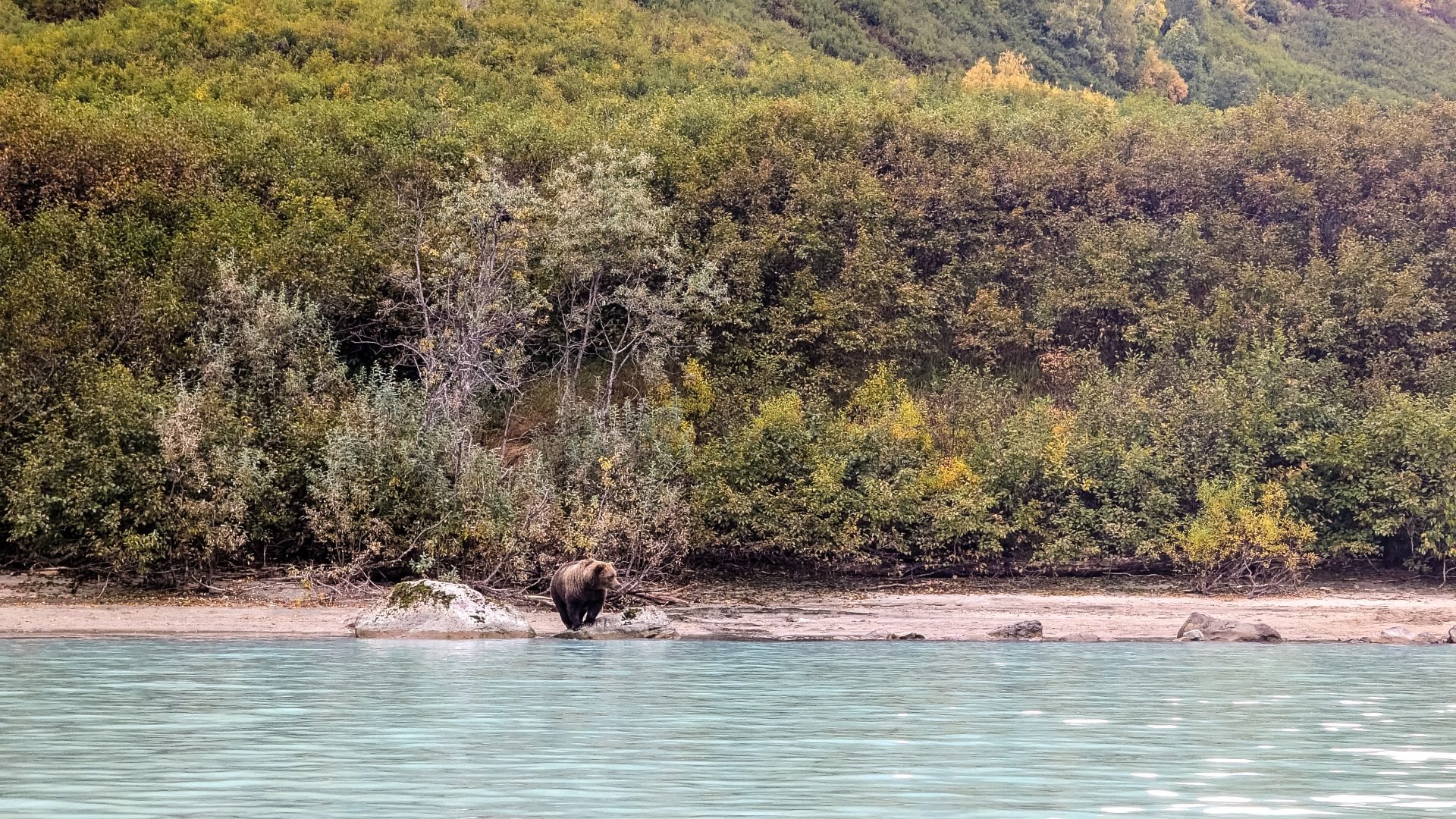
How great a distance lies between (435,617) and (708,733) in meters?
12.1

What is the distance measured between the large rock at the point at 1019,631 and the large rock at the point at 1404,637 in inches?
229

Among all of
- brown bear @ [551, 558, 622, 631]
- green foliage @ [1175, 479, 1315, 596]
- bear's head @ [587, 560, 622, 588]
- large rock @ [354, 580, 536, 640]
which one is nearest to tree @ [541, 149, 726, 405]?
brown bear @ [551, 558, 622, 631]

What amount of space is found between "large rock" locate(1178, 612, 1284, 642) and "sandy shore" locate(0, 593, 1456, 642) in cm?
42

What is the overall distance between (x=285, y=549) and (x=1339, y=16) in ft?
270

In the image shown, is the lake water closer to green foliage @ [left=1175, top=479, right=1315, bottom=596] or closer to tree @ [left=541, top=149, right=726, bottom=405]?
green foliage @ [left=1175, top=479, right=1315, bottom=596]

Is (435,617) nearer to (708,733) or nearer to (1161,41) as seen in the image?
(708,733)

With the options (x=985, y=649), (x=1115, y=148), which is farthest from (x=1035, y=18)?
(x=985, y=649)

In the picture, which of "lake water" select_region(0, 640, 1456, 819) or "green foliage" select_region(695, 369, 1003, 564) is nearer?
"lake water" select_region(0, 640, 1456, 819)

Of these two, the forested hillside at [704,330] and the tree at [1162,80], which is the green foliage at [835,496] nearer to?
the forested hillside at [704,330]

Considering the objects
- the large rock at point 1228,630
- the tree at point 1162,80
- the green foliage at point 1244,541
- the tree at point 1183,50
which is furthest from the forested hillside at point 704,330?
the tree at point 1183,50

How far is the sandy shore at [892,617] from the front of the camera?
27.2m

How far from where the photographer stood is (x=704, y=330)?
1524 inches

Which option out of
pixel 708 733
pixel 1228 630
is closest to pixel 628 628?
pixel 1228 630

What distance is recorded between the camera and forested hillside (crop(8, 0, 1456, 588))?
3136 cm
